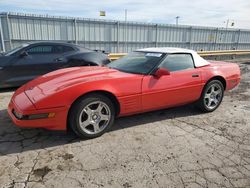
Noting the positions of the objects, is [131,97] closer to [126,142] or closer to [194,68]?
[126,142]

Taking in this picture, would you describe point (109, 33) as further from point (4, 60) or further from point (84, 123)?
point (84, 123)

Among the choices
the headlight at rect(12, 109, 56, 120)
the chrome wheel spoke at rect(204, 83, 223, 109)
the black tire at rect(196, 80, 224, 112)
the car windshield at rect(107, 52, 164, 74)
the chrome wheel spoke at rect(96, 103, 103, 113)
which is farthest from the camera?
the chrome wheel spoke at rect(204, 83, 223, 109)

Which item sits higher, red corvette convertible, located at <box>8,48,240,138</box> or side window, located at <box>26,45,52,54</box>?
side window, located at <box>26,45,52,54</box>

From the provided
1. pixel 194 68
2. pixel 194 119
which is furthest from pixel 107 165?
pixel 194 68

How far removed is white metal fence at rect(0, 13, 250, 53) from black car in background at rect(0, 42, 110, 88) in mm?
5097

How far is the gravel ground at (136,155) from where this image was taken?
2.39 metres

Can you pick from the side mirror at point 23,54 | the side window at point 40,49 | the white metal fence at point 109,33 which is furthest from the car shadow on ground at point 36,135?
the white metal fence at point 109,33

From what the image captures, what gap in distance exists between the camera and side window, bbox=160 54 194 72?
393 cm

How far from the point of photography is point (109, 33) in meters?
12.9

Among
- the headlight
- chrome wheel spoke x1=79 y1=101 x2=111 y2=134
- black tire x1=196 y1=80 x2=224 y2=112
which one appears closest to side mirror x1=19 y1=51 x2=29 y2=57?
the headlight

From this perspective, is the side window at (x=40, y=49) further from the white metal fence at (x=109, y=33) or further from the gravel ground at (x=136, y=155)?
the white metal fence at (x=109, y=33)

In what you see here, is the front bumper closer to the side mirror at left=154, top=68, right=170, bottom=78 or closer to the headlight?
the headlight

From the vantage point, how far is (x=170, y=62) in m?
3.99

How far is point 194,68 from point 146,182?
2593 millimetres
